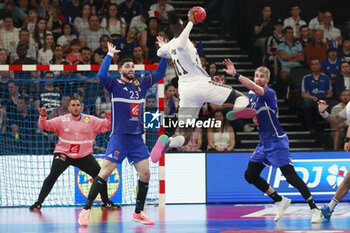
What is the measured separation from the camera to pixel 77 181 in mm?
13305

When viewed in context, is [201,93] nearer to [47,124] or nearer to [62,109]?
[47,124]

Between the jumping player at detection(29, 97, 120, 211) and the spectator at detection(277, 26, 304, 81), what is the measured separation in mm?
5937

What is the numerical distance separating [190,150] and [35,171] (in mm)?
3170

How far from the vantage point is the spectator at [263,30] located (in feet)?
57.0

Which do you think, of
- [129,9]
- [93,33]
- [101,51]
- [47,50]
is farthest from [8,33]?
[129,9]

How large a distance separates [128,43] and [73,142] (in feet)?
15.1

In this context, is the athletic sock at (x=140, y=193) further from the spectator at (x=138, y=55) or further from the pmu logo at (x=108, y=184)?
the spectator at (x=138, y=55)

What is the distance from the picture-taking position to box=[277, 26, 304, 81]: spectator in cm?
1644

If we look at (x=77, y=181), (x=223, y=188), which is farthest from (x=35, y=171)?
(x=223, y=188)

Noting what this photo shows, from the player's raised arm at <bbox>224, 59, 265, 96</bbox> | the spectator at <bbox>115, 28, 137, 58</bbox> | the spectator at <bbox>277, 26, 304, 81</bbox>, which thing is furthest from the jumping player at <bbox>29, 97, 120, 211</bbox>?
the spectator at <bbox>277, 26, 304, 81</bbox>

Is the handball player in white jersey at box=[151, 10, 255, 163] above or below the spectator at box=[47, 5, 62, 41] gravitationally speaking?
below

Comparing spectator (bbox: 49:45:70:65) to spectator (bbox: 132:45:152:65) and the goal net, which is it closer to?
the goal net

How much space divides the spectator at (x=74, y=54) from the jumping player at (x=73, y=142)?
3194 mm

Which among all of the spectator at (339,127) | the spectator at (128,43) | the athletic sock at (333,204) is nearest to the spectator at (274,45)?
the spectator at (339,127)
